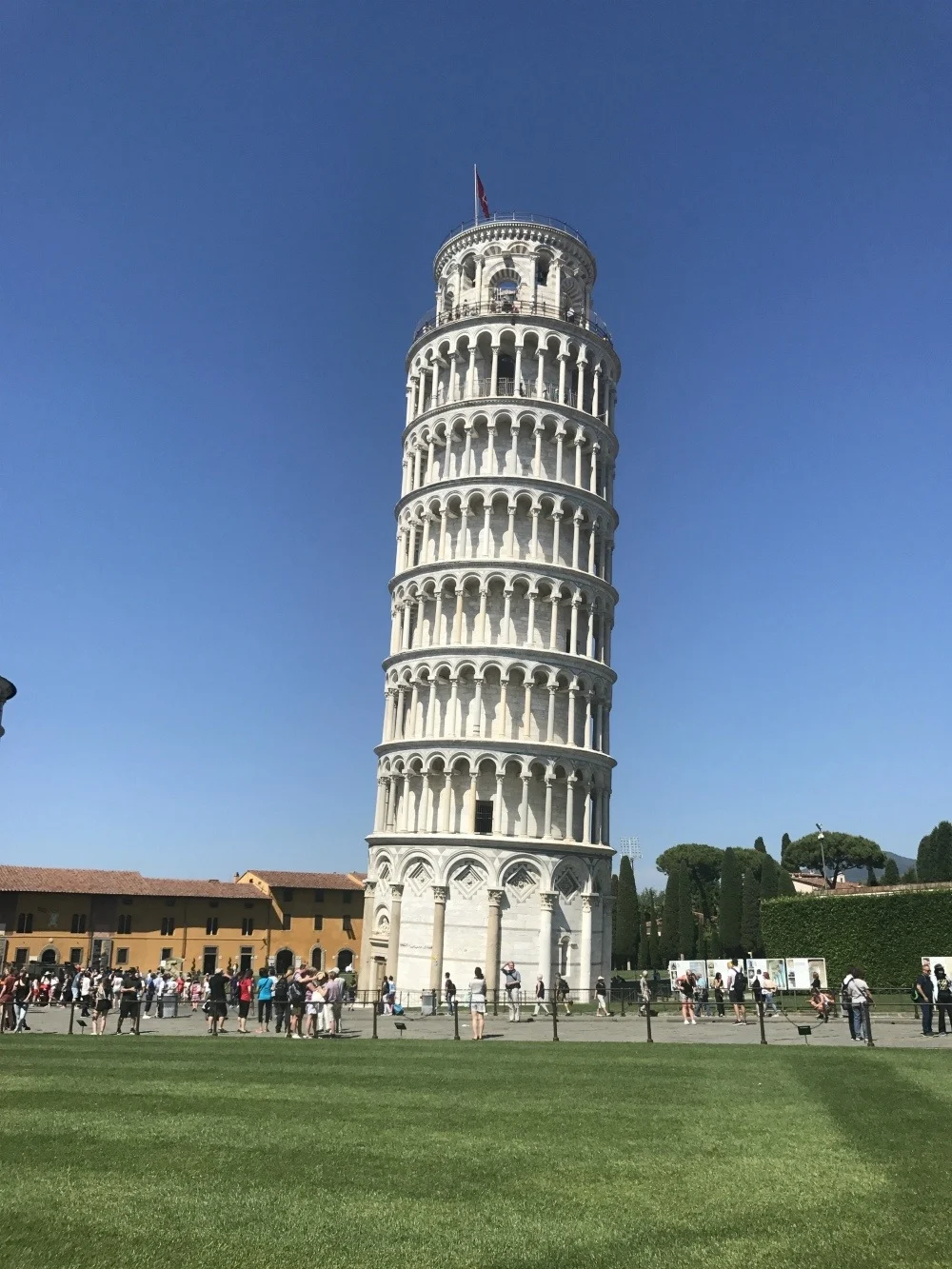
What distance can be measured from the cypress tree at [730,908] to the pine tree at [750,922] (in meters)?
0.64

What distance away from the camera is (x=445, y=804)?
48.6m

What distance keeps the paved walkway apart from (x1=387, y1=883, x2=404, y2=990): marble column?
34.6 feet

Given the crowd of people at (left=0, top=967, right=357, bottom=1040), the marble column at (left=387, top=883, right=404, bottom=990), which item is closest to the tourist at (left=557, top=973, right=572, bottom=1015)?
the marble column at (left=387, top=883, right=404, bottom=990)

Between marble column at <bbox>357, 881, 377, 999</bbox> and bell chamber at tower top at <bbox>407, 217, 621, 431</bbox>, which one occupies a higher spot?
bell chamber at tower top at <bbox>407, 217, 621, 431</bbox>

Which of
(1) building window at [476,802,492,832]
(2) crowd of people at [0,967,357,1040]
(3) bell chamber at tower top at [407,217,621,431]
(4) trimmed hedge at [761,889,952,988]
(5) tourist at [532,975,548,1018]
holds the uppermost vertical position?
(3) bell chamber at tower top at [407,217,621,431]

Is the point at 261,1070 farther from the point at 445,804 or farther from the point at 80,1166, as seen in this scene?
the point at 445,804

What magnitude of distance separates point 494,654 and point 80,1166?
129 feet

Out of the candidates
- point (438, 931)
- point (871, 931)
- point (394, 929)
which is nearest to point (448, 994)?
point (438, 931)

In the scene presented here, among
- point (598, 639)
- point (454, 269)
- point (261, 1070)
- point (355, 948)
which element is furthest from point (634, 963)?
point (261, 1070)

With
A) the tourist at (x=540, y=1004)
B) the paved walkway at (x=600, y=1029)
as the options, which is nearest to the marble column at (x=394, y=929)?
the tourist at (x=540, y=1004)

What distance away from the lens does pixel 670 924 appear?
90.5m

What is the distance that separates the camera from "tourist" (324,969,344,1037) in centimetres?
2855

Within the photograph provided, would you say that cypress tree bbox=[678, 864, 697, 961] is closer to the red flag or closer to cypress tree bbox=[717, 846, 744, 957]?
cypress tree bbox=[717, 846, 744, 957]

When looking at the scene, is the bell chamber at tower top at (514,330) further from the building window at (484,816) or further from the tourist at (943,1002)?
the tourist at (943,1002)
